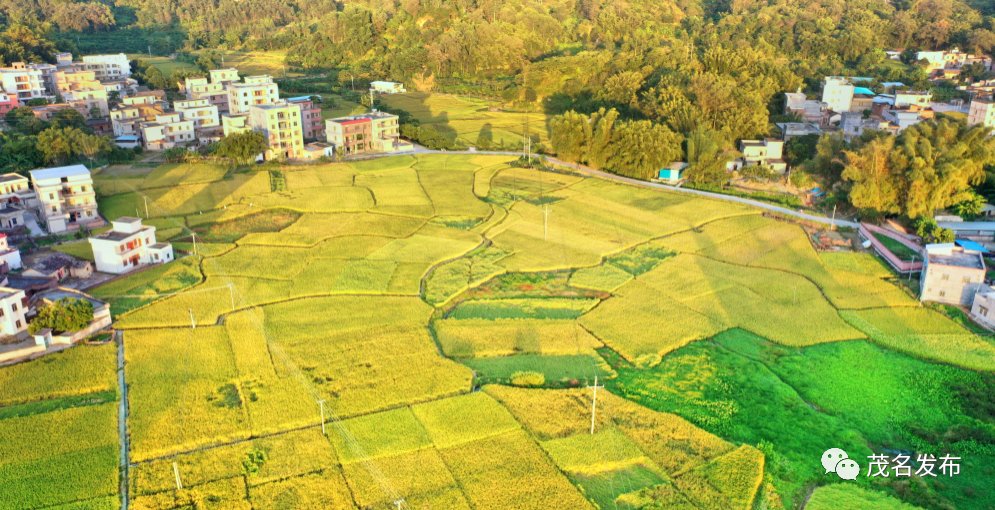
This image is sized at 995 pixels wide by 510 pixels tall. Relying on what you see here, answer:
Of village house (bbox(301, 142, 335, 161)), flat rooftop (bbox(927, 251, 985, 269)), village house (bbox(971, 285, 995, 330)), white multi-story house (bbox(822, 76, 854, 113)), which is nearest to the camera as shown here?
village house (bbox(971, 285, 995, 330))

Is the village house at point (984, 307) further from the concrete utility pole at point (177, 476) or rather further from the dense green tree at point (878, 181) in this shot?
the concrete utility pole at point (177, 476)

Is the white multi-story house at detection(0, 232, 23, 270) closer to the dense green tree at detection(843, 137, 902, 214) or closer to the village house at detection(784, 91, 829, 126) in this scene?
the dense green tree at detection(843, 137, 902, 214)

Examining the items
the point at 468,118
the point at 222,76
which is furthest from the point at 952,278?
the point at 222,76

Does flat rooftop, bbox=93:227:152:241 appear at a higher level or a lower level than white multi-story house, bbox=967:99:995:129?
lower

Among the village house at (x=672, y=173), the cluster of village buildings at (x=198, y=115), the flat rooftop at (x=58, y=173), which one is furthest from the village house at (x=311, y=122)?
the village house at (x=672, y=173)

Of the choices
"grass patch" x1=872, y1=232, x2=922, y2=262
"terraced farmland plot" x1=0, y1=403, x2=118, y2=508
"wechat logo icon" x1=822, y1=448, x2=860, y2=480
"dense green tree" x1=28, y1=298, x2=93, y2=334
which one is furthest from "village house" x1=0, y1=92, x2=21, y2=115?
"grass patch" x1=872, y1=232, x2=922, y2=262

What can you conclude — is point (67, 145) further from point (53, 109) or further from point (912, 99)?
point (912, 99)
